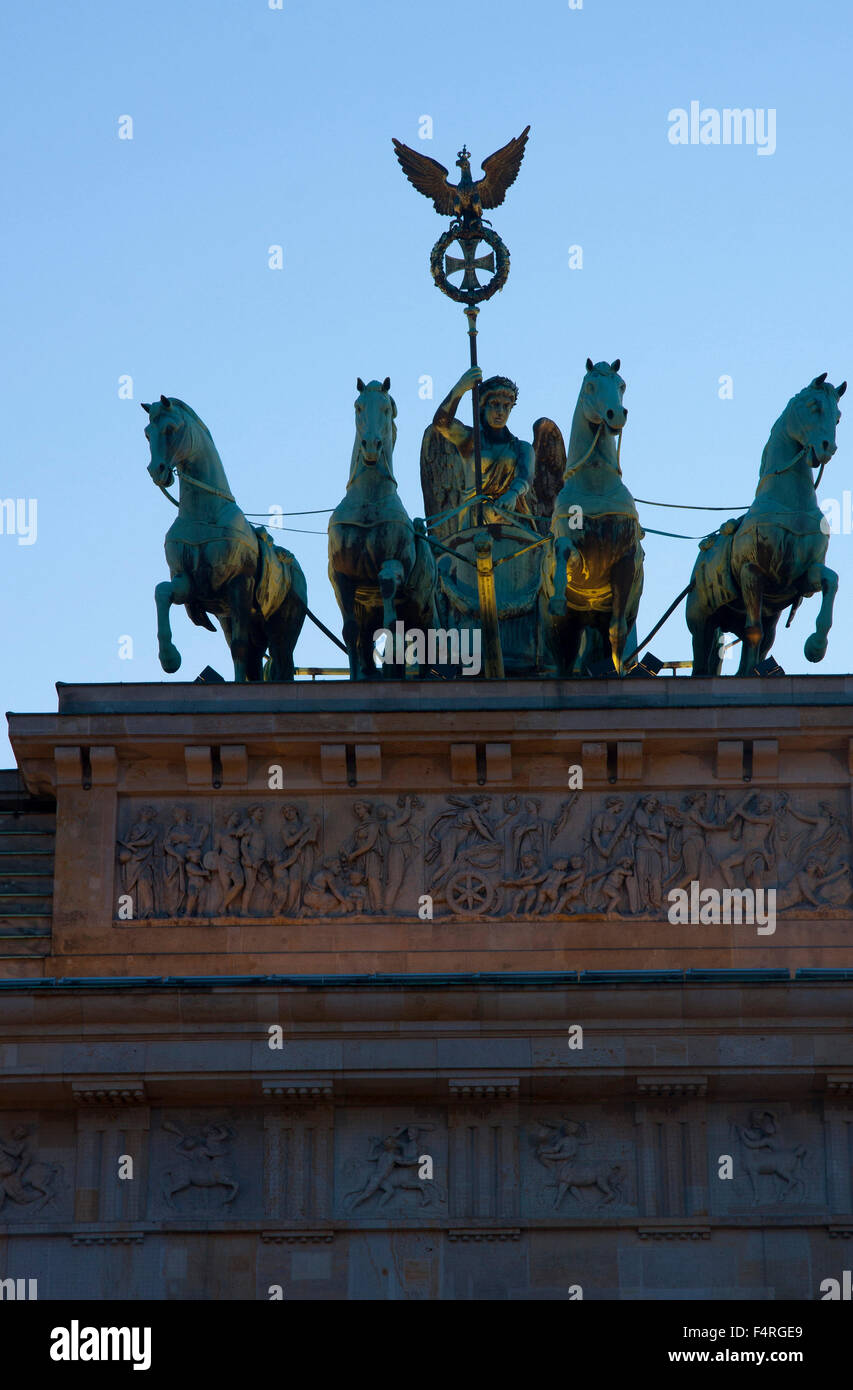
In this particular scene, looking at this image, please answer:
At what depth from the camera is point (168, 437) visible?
26812mm

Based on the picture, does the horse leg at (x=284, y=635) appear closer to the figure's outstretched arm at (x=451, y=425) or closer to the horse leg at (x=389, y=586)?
the horse leg at (x=389, y=586)

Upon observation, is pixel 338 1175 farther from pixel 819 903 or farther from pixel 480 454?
pixel 480 454

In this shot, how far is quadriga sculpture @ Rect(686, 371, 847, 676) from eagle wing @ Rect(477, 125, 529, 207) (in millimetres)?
4737

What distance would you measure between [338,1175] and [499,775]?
3.34 meters

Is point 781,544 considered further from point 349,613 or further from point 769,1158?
point 769,1158

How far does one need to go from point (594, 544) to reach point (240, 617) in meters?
2.82

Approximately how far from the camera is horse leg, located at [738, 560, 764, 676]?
26.6 meters

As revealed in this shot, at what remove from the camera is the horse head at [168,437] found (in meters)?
26.7

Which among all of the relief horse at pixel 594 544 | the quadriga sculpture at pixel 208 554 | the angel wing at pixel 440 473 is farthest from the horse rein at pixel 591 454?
the angel wing at pixel 440 473

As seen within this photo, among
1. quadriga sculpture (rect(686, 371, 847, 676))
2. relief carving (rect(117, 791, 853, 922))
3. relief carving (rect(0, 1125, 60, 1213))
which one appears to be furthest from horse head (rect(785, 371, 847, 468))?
relief carving (rect(0, 1125, 60, 1213))

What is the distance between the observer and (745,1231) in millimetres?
23594

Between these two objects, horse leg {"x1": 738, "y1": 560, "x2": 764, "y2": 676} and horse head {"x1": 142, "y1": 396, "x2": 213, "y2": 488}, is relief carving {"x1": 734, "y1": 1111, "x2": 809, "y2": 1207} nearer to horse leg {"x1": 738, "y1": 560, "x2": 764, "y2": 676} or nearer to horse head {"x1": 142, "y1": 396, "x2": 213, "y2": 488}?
horse leg {"x1": 738, "y1": 560, "x2": 764, "y2": 676}

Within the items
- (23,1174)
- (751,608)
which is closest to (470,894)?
(751,608)
